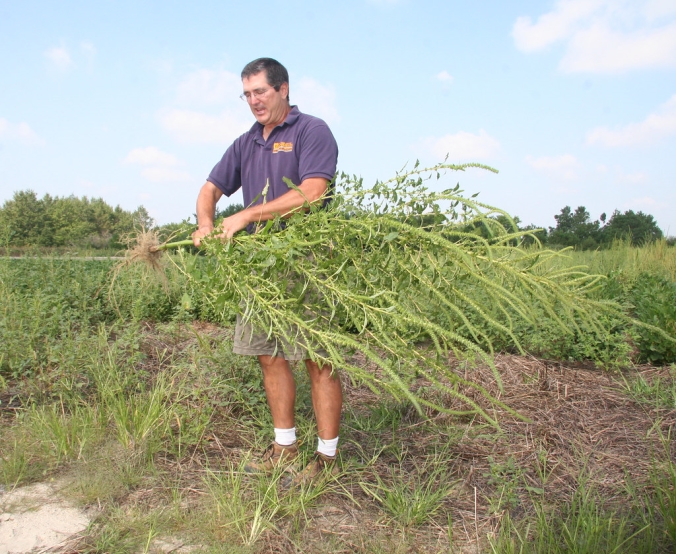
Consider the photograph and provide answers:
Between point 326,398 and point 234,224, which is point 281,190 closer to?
point 234,224

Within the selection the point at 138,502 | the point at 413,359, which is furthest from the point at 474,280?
the point at 138,502

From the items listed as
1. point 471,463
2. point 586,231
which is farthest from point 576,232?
point 471,463

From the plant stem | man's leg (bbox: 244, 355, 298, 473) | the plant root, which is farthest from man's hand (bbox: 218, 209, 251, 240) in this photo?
man's leg (bbox: 244, 355, 298, 473)

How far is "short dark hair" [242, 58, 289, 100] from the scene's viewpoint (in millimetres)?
2850

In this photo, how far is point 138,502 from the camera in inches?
99.7

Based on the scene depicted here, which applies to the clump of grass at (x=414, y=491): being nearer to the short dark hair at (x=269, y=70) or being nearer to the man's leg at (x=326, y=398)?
the man's leg at (x=326, y=398)

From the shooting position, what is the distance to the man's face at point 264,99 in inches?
112

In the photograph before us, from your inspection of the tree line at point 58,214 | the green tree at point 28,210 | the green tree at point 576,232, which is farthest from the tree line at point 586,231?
the green tree at point 28,210

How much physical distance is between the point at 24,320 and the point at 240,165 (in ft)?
7.18

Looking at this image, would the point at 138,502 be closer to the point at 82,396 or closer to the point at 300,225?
the point at 82,396

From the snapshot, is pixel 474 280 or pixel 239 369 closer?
pixel 474 280

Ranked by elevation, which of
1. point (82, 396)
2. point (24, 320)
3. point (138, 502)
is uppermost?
point (24, 320)

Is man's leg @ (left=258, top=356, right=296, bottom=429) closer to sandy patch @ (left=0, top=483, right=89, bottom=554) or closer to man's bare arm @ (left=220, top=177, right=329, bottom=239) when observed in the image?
man's bare arm @ (left=220, top=177, right=329, bottom=239)

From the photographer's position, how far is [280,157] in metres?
Result: 2.85
